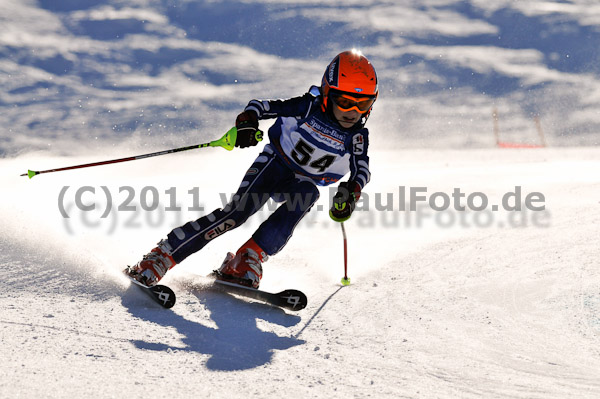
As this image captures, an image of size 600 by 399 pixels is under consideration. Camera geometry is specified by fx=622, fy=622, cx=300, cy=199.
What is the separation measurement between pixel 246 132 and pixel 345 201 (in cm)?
81

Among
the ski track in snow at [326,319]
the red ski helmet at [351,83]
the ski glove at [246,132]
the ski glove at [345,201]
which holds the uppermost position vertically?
the red ski helmet at [351,83]

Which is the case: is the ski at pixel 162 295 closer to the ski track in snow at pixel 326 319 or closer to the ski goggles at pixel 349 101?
the ski track in snow at pixel 326 319

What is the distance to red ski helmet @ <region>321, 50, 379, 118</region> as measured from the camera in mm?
4053

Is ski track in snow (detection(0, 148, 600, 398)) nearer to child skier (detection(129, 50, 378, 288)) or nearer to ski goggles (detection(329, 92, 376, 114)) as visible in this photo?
child skier (detection(129, 50, 378, 288))

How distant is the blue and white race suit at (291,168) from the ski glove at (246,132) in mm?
144

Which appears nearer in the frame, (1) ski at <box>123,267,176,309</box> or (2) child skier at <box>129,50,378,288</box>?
(1) ski at <box>123,267,176,309</box>

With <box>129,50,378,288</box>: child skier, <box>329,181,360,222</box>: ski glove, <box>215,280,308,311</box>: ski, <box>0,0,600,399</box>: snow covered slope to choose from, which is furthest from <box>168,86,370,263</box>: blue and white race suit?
<box>0,0,600,399</box>: snow covered slope

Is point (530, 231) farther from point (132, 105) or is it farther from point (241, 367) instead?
point (132, 105)

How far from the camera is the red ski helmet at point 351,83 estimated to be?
160 inches

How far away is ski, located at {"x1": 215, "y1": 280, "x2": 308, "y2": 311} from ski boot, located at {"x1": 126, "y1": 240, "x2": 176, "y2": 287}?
1.24 feet

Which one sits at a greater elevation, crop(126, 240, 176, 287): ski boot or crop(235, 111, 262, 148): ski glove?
crop(235, 111, 262, 148): ski glove

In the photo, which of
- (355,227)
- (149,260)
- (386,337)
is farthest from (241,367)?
(355,227)

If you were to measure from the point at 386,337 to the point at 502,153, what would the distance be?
27.3 ft

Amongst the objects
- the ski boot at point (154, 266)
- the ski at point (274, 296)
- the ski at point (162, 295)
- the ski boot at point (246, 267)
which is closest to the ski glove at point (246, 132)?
the ski boot at point (246, 267)
